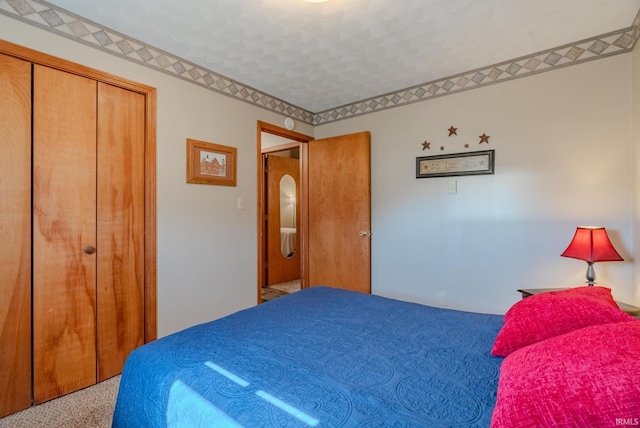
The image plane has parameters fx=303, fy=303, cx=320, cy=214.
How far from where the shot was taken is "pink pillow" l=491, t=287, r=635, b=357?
103cm

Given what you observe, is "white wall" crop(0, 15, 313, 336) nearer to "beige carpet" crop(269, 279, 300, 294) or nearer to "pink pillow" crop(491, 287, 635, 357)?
"beige carpet" crop(269, 279, 300, 294)


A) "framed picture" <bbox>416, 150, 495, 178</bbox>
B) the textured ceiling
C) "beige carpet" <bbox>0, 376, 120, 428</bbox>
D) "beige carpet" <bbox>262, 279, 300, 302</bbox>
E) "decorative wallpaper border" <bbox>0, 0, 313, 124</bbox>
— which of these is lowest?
"beige carpet" <bbox>0, 376, 120, 428</bbox>

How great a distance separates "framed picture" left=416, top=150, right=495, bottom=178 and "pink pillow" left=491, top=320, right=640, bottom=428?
2.02 meters

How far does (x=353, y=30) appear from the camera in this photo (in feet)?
6.89

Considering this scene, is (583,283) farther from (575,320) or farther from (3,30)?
(3,30)

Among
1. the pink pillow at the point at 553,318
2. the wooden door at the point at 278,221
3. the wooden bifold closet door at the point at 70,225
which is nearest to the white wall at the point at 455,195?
the wooden bifold closet door at the point at 70,225

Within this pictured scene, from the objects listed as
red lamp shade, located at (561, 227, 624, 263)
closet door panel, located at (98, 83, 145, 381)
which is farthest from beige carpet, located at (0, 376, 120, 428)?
red lamp shade, located at (561, 227, 624, 263)

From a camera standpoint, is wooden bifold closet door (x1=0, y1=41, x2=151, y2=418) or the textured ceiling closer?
wooden bifold closet door (x1=0, y1=41, x2=151, y2=418)

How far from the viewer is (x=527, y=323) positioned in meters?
1.12

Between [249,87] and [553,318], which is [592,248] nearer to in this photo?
[553,318]

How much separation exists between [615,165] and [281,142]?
351 cm

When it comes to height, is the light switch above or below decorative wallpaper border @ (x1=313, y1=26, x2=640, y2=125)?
below

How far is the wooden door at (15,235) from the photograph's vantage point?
1.71 m

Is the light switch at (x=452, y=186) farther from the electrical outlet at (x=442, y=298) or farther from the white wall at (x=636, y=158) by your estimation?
the white wall at (x=636, y=158)
